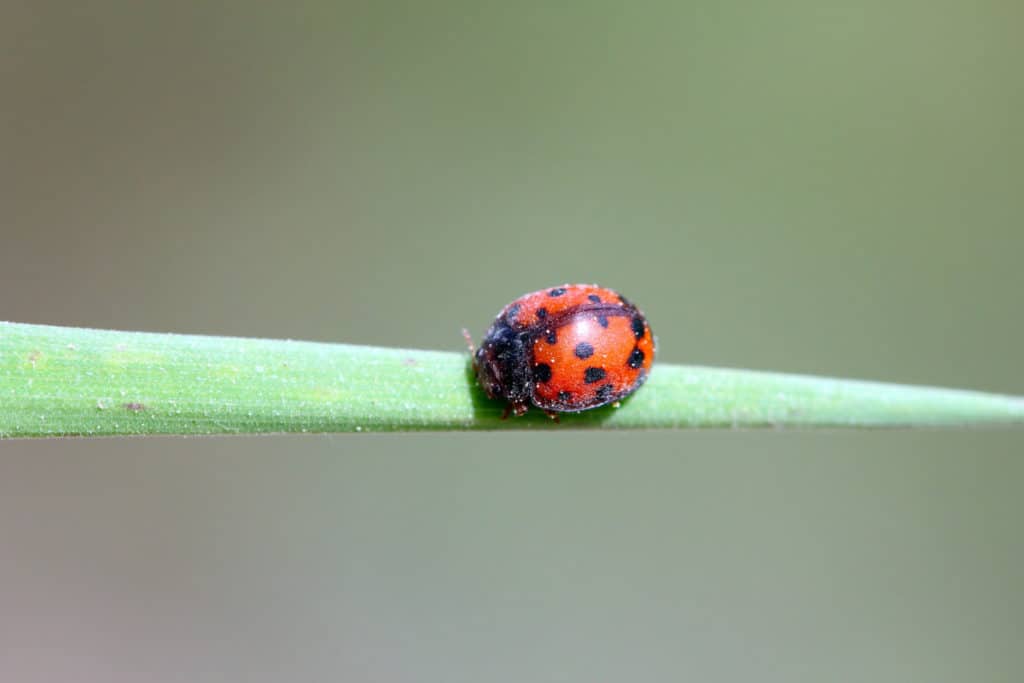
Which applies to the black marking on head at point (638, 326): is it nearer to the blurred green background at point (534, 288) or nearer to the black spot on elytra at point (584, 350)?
the black spot on elytra at point (584, 350)

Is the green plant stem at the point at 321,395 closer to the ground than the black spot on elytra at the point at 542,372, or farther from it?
closer to the ground

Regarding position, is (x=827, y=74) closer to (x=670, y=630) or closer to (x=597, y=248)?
(x=597, y=248)

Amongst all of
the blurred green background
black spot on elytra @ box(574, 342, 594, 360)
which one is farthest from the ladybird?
the blurred green background

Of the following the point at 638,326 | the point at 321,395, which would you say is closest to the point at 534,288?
the point at 638,326

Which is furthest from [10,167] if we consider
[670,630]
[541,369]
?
[670,630]

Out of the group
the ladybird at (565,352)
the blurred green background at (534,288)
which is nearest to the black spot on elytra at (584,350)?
the ladybird at (565,352)

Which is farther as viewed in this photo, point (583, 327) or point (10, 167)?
point (10, 167)
